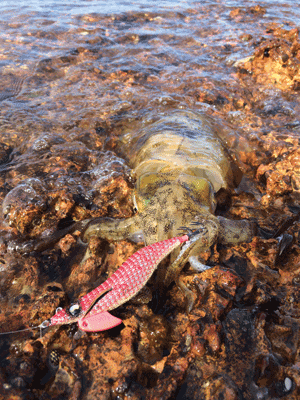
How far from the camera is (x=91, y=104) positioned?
565 cm

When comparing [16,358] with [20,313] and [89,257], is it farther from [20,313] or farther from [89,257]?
[89,257]

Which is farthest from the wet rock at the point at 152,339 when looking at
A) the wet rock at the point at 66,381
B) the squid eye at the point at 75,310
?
the squid eye at the point at 75,310

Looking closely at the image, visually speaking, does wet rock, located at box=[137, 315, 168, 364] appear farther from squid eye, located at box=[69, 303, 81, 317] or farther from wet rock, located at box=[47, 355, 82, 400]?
squid eye, located at box=[69, 303, 81, 317]

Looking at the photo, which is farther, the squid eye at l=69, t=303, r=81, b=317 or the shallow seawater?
the shallow seawater

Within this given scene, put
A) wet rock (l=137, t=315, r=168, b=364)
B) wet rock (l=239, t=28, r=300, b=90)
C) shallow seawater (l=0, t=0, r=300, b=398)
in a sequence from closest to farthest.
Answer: wet rock (l=137, t=315, r=168, b=364) < shallow seawater (l=0, t=0, r=300, b=398) < wet rock (l=239, t=28, r=300, b=90)

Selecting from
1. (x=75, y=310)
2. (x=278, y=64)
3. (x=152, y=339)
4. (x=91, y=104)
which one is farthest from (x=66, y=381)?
(x=278, y=64)

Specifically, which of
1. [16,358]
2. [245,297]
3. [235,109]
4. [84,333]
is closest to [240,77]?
[235,109]

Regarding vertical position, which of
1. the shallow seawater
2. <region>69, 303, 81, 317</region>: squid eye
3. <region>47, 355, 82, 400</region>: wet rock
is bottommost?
<region>47, 355, 82, 400</region>: wet rock

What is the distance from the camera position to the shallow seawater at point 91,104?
3.08m

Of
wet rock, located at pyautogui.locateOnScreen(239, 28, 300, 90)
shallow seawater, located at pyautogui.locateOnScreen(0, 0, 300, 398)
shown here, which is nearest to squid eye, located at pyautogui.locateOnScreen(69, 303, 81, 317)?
→ shallow seawater, located at pyautogui.locateOnScreen(0, 0, 300, 398)

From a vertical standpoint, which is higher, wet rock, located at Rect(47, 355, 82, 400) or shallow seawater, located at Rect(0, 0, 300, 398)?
shallow seawater, located at Rect(0, 0, 300, 398)

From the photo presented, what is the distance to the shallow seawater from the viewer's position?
10.1 ft

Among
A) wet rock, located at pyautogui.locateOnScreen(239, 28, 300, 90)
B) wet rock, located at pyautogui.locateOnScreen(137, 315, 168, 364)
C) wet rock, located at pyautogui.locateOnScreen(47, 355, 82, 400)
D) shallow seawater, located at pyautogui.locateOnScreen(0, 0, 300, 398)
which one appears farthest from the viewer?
wet rock, located at pyautogui.locateOnScreen(239, 28, 300, 90)

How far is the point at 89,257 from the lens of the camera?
297cm
